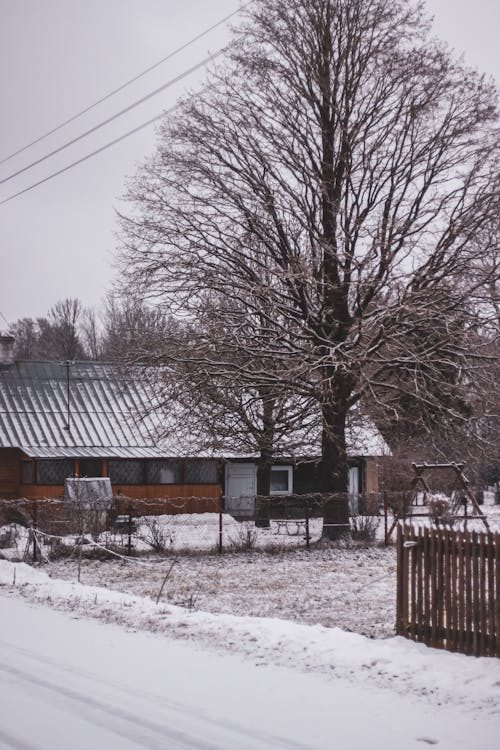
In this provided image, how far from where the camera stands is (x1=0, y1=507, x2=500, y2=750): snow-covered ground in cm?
768

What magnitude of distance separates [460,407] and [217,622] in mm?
24540

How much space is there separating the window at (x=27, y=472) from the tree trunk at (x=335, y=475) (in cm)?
1395

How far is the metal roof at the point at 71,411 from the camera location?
34844 millimetres

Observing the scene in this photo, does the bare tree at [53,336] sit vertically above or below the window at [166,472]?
above

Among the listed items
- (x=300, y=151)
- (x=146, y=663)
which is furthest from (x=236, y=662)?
(x=300, y=151)

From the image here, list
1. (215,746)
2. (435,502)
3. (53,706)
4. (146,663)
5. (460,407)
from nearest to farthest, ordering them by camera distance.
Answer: (215,746) < (53,706) < (146,663) < (435,502) < (460,407)

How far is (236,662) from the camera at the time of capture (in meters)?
10.3

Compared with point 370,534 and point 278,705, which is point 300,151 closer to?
point 370,534

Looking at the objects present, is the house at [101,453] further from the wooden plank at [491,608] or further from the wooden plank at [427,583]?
the wooden plank at [491,608]

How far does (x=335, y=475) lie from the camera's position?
82.2 ft

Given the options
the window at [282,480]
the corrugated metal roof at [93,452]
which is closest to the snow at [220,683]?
the corrugated metal roof at [93,452]

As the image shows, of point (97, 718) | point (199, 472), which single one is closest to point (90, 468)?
point (199, 472)

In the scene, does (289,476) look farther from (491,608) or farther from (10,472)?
(491,608)

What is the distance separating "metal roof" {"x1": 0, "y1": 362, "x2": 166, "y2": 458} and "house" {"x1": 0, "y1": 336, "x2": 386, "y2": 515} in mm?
40
